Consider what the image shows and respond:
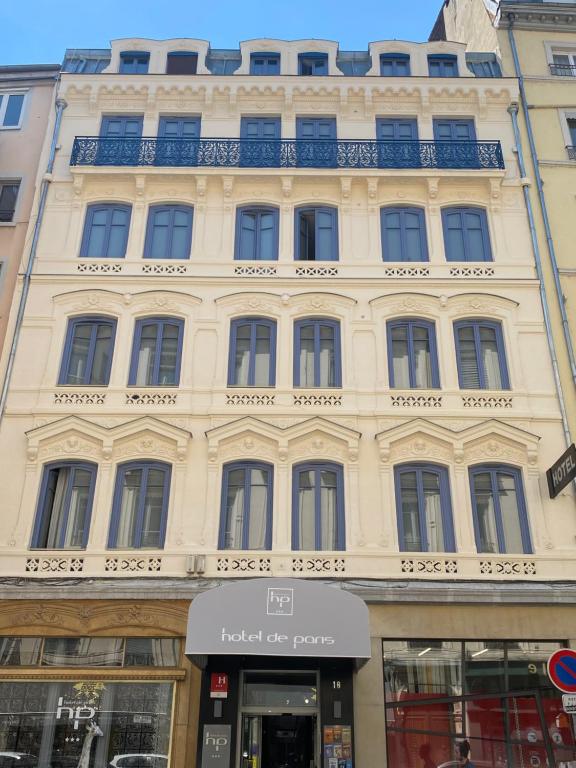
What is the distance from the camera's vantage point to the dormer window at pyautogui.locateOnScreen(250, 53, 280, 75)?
20.8 meters

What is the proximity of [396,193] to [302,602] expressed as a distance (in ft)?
37.1

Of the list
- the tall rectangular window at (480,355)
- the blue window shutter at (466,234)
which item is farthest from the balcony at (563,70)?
the tall rectangular window at (480,355)

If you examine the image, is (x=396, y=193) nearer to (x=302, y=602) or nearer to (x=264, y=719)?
(x=302, y=602)

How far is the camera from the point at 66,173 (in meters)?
18.8

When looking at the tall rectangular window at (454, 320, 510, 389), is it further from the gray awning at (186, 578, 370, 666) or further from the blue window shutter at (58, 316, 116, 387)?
the blue window shutter at (58, 316, 116, 387)

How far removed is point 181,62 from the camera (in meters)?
21.0

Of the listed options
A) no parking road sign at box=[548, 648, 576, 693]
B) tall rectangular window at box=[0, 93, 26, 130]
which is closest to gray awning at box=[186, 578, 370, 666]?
no parking road sign at box=[548, 648, 576, 693]

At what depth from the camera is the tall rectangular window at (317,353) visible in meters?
16.0

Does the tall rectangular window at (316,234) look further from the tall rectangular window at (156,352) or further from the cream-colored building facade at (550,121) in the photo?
the cream-colored building facade at (550,121)

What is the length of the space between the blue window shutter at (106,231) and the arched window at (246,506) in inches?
263

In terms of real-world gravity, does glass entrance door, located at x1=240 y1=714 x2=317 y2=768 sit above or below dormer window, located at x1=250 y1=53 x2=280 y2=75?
below

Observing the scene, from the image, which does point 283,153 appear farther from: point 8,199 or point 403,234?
point 8,199

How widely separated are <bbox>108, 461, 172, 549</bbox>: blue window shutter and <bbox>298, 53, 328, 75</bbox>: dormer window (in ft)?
42.7

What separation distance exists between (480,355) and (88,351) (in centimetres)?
913
